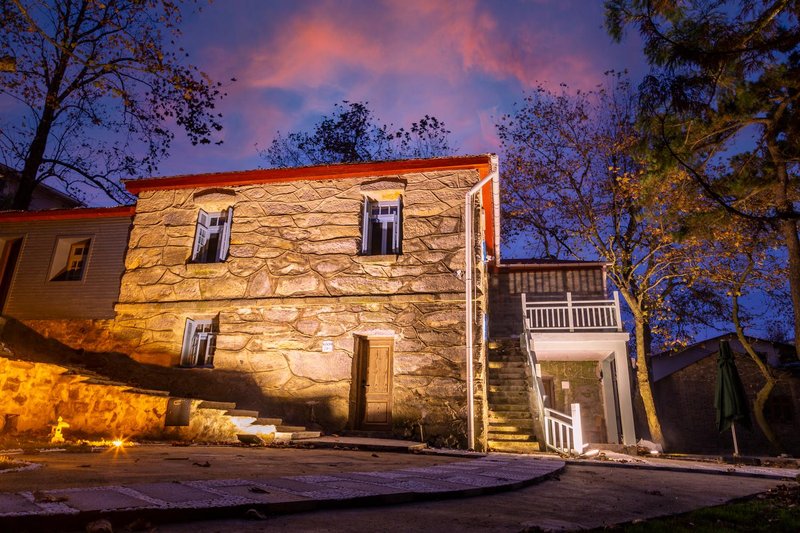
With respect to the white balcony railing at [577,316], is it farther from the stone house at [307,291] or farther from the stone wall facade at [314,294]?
the stone wall facade at [314,294]

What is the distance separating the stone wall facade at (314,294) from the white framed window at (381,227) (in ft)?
0.58

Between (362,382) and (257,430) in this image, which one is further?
(362,382)

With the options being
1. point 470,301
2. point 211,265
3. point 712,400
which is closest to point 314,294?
point 211,265

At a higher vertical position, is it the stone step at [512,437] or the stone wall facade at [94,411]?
the stone wall facade at [94,411]

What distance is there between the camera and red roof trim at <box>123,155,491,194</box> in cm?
970

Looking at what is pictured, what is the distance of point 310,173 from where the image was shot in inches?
406

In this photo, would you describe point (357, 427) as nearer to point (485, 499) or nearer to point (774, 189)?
point (485, 499)

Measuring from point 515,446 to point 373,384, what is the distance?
10.7 ft

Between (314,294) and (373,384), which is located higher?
(314,294)

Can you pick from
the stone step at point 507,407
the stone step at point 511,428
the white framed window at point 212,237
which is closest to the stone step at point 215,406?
the white framed window at point 212,237

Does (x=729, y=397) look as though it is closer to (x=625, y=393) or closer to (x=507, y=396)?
(x=625, y=393)

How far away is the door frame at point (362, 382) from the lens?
8.95m

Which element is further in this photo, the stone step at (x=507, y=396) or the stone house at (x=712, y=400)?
the stone house at (x=712, y=400)

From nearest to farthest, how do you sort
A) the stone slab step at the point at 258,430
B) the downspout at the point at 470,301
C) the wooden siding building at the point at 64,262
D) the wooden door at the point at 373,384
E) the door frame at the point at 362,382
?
the stone slab step at the point at 258,430, the downspout at the point at 470,301, the door frame at the point at 362,382, the wooden door at the point at 373,384, the wooden siding building at the point at 64,262
